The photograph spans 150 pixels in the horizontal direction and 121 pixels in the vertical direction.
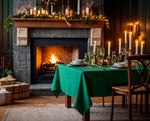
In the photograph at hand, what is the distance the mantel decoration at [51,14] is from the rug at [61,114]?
85.0 inches

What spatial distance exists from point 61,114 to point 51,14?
2611 millimetres

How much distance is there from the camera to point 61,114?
11.7 ft

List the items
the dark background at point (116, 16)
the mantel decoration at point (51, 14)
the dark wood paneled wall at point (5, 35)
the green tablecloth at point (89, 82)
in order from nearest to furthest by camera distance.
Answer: the green tablecloth at point (89, 82), the mantel decoration at point (51, 14), the dark background at point (116, 16), the dark wood paneled wall at point (5, 35)

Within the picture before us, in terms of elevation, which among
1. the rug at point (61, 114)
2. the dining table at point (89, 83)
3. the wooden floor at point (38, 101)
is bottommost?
the wooden floor at point (38, 101)

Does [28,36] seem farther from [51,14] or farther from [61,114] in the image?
[61,114]

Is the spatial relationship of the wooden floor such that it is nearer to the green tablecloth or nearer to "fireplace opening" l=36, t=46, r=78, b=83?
"fireplace opening" l=36, t=46, r=78, b=83

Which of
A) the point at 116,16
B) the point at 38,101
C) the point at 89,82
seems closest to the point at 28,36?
the point at 38,101

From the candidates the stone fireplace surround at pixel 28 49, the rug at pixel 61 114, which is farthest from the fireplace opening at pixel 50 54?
the rug at pixel 61 114

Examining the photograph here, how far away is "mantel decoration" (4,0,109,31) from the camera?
5.30 metres

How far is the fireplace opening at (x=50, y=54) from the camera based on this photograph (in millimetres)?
5621

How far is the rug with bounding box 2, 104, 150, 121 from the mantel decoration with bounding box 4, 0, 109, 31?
85.0 inches

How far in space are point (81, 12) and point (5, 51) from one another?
218 centimetres

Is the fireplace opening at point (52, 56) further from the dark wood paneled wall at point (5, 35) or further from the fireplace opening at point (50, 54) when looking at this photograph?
the dark wood paneled wall at point (5, 35)

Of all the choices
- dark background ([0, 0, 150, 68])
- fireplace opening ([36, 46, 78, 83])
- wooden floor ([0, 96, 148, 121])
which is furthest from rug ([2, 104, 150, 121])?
dark background ([0, 0, 150, 68])
